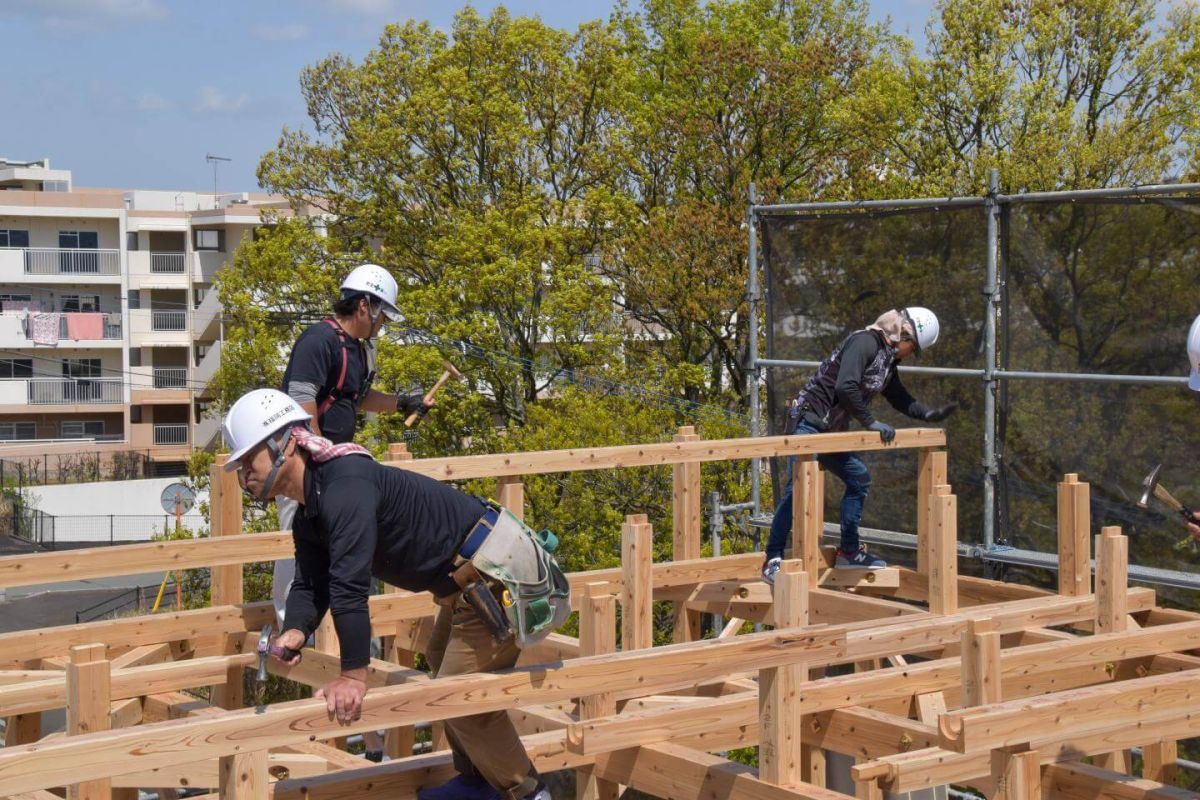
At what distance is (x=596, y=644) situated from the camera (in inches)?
268

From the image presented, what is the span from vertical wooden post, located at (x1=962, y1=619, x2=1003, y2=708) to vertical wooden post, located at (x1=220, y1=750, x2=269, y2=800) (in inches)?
117

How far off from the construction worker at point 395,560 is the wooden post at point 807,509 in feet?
12.5

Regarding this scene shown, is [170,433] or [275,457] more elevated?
[275,457]

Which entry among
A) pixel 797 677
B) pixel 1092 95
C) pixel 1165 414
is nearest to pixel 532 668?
pixel 797 677

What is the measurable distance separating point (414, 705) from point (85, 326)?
52742 mm

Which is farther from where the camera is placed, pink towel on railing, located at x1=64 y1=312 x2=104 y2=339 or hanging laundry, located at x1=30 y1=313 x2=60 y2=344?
pink towel on railing, located at x1=64 y1=312 x2=104 y2=339

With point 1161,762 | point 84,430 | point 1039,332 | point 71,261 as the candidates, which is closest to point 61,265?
point 71,261

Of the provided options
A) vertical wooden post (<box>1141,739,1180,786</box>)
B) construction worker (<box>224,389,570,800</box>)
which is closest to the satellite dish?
vertical wooden post (<box>1141,739,1180,786</box>)

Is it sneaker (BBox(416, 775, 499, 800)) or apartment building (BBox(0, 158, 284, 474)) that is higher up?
apartment building (BBox(0, 158, 284, 474))

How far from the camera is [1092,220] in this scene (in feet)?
37.9

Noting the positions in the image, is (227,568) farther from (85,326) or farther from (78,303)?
(78,303)

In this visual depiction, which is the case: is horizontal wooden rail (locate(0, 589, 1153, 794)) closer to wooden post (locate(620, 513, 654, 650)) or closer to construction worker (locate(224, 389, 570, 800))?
construction worker (locate(224, 389, 570, 800))

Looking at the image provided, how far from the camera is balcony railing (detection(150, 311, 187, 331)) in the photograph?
55719 millimetres

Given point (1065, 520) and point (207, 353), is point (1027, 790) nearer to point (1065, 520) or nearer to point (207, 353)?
point (1065, 520)
